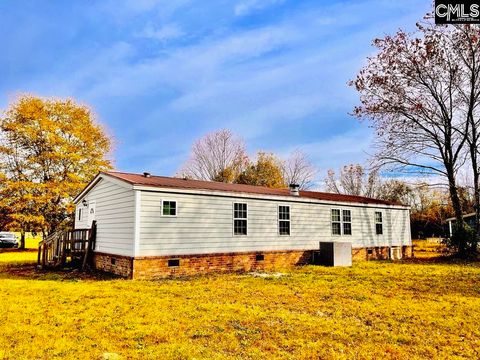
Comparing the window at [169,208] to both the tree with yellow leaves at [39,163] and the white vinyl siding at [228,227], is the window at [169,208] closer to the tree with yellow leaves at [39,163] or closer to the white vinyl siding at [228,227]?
the white vinyl siding at [228,227]

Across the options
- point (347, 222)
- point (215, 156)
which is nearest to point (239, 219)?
point (347, 222)

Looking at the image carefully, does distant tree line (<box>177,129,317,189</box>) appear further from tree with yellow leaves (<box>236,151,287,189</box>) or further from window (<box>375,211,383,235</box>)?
window (<box>375,211,383,235</box>)

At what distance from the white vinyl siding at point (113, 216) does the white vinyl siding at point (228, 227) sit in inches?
23.1

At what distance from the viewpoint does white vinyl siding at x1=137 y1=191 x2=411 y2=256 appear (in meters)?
12.0

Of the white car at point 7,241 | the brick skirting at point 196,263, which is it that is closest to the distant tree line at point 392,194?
the brick skirting at point 196,263

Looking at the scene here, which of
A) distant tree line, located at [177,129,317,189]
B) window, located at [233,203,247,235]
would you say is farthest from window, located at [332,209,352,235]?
distant tree line, located at [177,129,317,189]

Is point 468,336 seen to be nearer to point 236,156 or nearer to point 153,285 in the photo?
point 153,285

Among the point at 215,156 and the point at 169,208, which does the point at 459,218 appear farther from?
the point at 215,156

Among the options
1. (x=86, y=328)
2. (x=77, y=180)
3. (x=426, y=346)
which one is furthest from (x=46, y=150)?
(x=426, y=346)

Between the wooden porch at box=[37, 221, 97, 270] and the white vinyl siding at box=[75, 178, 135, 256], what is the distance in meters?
0.43

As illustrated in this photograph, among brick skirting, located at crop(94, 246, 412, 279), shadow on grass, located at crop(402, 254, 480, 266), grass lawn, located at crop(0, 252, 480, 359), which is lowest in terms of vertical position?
shadow on grass, located at crop(402, 254, 480, 266)

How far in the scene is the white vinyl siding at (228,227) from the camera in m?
12.0

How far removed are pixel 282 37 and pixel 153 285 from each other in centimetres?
938

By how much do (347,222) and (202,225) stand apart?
893cm
